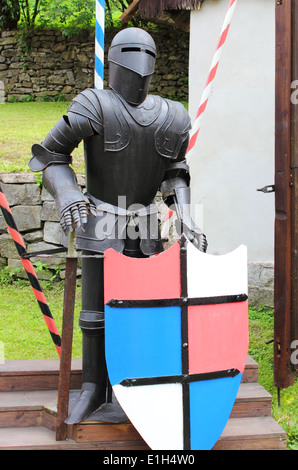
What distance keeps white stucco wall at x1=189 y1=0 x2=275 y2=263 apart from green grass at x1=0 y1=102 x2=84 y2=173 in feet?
4.10

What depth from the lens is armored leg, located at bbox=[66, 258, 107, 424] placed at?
2650mm

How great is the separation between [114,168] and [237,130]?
267 cm

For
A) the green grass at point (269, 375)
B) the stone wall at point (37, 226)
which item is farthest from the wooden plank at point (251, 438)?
the stone wall at point (37, 226)

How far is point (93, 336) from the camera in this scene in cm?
266

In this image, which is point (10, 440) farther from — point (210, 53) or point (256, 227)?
point (210, 53)

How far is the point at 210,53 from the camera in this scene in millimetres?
5137

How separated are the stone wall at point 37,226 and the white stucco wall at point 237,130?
0.18 metres

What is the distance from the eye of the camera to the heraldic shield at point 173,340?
2369mm

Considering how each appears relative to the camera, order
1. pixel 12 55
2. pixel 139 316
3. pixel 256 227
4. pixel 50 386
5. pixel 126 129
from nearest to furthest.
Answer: pixel 139 316, pixel 126 129, pixel 50 386, pixel 256 227, pixel 12 55

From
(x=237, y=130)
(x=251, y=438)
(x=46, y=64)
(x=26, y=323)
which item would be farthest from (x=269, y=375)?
(x=46, y=64)

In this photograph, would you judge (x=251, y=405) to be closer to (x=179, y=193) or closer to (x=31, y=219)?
(x=179, y=193)

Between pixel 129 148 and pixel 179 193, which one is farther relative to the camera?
pixel 179 193

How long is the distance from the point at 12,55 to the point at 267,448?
9.91 metres

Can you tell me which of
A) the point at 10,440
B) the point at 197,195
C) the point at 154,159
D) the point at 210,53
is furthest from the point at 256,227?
the point at 10,440
